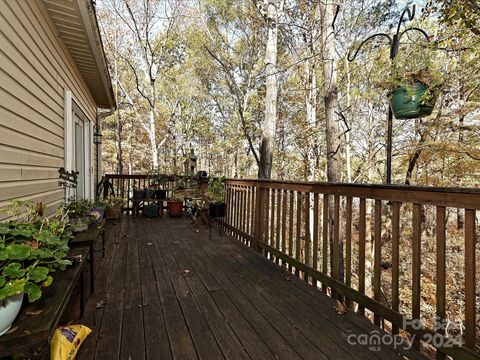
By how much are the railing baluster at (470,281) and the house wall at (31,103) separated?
2.68m

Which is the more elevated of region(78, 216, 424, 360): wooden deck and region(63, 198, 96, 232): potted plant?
region(63, 198, 96, 232): potted plant

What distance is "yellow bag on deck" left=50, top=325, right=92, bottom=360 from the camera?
1.24 metres

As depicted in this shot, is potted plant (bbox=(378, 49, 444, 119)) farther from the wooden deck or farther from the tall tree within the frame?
the tall tree

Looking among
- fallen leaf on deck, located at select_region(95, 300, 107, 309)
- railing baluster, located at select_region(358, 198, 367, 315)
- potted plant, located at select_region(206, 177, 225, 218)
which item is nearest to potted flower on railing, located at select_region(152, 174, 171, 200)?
A: potted plant, located at select_region(206, 177, 225, 218)

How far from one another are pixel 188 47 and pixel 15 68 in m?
11.0

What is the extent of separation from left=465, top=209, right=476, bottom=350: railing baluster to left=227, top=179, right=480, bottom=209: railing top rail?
0.07 m

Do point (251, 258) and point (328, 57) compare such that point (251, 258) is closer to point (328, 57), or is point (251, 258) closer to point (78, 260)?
point (78, 260)

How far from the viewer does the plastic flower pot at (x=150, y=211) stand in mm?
5711

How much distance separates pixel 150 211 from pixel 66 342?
4.56 metres

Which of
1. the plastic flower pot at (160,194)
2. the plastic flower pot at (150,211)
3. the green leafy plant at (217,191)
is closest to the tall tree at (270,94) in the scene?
the green leafy plant at (217,191)

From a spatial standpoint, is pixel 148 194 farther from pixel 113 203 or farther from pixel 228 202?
pixel 228 202

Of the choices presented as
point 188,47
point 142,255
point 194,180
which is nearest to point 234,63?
point 188,47

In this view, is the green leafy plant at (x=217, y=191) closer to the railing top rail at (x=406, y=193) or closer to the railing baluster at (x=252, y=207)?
the railing baluster at (x=252, y=207)

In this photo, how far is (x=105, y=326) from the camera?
1.66 metres
